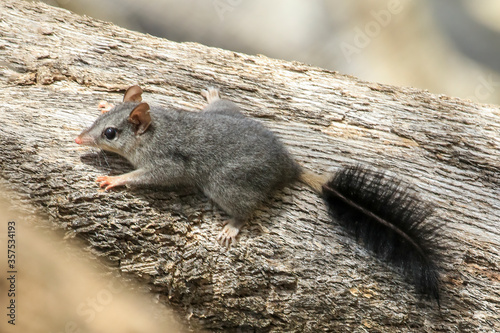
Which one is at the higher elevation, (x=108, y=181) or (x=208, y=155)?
(x=208, y=155)

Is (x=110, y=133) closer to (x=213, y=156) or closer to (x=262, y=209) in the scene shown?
(x=213, y=156)

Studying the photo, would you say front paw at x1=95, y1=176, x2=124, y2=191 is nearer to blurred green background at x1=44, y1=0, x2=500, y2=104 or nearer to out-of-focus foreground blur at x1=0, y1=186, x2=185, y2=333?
out-of-focus foreground blur at x1=0, y1=186, x2=185, y2=333

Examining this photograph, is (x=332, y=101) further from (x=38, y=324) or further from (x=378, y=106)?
(x=38, y=324)

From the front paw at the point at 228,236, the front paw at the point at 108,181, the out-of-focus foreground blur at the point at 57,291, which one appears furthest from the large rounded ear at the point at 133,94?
the front paw at the point at 228,236

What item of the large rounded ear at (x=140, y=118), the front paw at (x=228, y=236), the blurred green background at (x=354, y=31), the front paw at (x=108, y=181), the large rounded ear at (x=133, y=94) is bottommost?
the front paw at (x=228, y=236)

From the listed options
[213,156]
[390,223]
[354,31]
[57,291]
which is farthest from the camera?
[354,31]

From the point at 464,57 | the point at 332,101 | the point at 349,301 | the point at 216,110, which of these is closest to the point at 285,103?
the point at 332,101

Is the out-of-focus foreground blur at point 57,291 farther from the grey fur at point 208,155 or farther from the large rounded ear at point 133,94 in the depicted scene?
the large rounded ear at point 133,94

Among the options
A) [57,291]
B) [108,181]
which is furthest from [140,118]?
[57,291]
